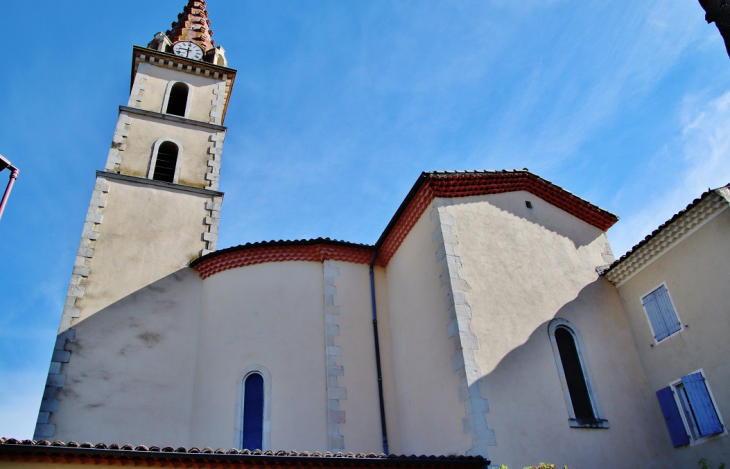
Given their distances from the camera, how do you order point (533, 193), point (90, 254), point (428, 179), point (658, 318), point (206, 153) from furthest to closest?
point (206, 153)
point (90, 254)
point (533, 193)
point (428, 179)
point (658, 318)

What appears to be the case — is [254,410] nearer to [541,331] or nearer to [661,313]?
[541,331]

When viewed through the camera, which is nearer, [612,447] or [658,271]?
[612,447]

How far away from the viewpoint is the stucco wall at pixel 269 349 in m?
11.5

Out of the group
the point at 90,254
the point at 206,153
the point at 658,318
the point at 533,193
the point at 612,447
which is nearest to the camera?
the point at 612,447

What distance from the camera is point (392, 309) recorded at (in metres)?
13.0

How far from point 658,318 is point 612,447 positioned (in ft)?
8.82

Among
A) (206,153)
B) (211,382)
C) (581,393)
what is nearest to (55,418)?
(211,382)

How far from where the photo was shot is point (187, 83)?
62.4 feet

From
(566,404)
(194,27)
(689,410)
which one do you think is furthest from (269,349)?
(194,27)

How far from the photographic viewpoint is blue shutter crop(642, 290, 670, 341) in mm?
10906

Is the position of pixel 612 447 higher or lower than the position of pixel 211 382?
lower

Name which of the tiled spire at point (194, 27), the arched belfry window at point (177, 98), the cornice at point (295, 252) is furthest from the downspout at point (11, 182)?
the tiled spire at point (194, 27)

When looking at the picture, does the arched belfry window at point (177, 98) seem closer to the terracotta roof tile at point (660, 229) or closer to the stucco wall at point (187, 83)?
the stucco wall at point (187, 83)

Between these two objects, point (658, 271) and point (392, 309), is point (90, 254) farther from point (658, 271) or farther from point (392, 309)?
point (658, 271)
